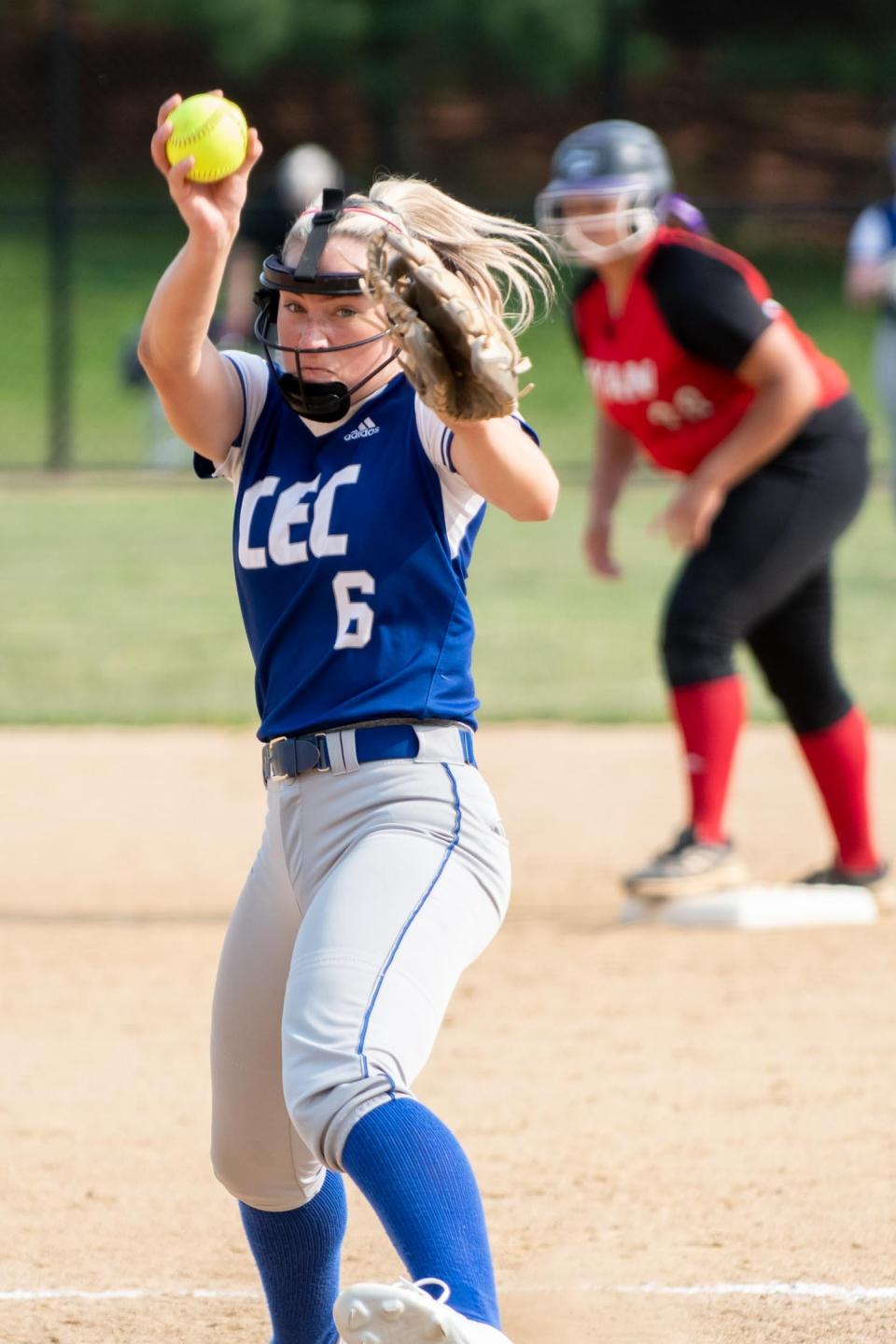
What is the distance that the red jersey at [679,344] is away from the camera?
4.84 metres

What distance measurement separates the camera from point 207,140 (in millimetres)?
2578

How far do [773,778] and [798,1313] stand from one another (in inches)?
153

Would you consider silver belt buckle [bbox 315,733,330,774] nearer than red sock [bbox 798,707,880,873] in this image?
Yes

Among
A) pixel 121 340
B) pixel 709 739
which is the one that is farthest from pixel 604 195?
pixel 121 340

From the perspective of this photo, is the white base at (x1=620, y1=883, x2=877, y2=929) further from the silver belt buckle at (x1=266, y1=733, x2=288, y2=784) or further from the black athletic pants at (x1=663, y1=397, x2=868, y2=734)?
the silver belt buckle at (x1=266, y1=733, x2=288, y2=784)

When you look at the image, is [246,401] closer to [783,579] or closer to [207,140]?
[207,140]

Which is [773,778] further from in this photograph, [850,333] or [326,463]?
[850,333]

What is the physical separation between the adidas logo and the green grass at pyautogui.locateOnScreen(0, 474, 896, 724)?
14.5 ft

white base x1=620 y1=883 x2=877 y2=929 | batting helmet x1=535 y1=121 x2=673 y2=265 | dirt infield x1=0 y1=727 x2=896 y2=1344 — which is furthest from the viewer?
white base x1=620 y1=883 x2=877 y2=929

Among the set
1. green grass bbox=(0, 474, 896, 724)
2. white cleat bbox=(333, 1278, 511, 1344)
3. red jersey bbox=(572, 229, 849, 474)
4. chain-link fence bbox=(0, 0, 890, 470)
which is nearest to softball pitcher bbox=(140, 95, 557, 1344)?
white cleat bbox=(333, 1278, 511, 1344)

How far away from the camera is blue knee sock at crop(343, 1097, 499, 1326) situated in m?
2.13

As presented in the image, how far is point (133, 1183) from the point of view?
3457mm

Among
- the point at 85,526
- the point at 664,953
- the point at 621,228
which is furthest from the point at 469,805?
the point at 85,526

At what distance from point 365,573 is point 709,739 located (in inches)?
105
